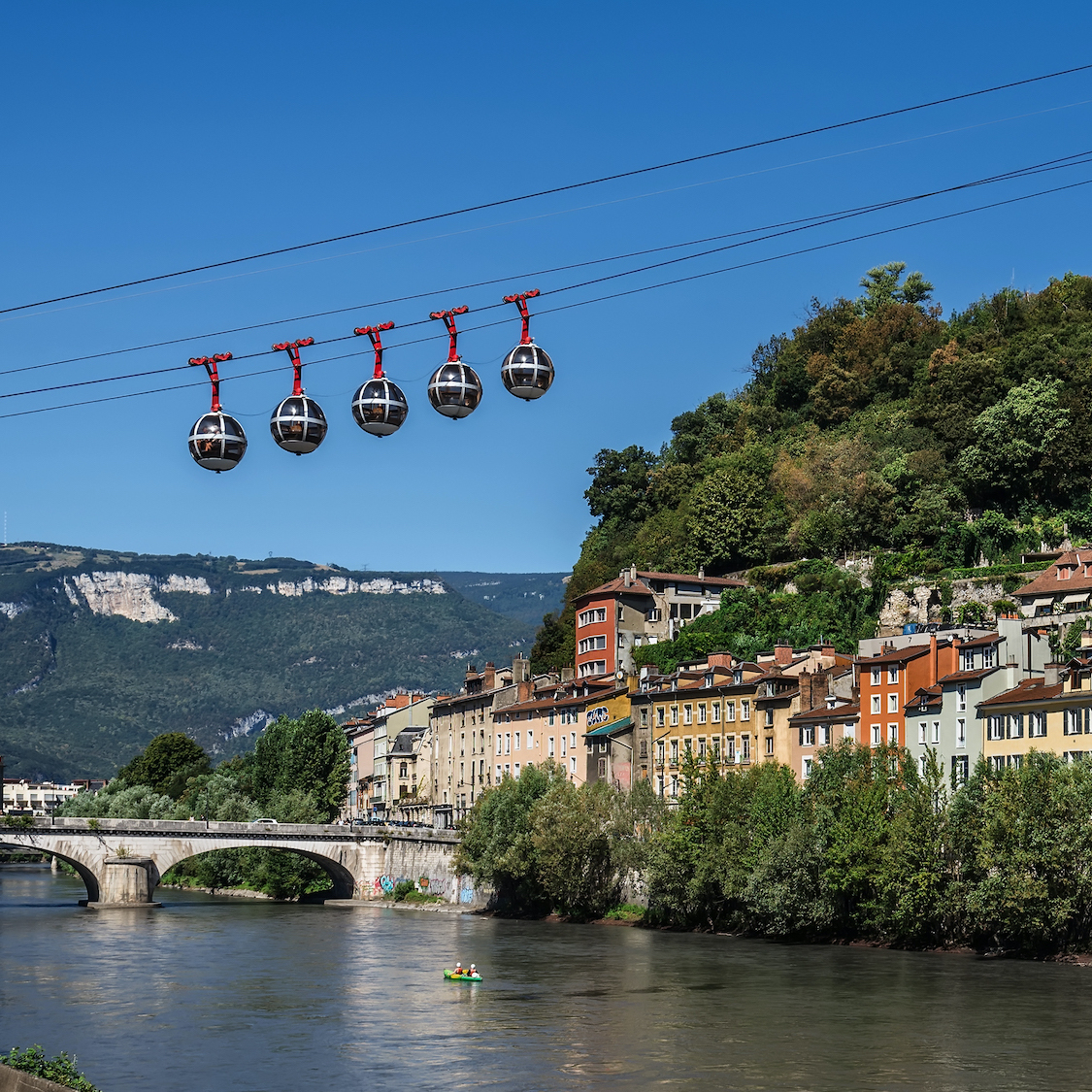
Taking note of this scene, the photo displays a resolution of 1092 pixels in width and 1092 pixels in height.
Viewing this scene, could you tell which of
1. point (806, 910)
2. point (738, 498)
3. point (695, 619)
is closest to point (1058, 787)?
point (806, 910)

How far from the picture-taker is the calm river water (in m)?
46.0

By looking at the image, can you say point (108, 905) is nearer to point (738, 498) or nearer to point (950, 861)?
point (738, 498)

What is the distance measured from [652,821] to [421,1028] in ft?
117

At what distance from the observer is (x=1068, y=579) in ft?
323

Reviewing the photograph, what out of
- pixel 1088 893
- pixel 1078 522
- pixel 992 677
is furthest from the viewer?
pixel 1078 522

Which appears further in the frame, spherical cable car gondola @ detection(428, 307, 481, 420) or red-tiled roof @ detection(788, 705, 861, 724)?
red-tiled roof @ detection(788, 705, 861, 724)

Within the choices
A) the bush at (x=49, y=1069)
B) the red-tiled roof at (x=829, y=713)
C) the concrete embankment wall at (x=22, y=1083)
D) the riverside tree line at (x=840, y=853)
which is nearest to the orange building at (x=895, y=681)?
the red-tiled roof at (x=829, y=713)

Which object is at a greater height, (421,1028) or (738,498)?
(738,498)

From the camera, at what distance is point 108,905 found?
114 m

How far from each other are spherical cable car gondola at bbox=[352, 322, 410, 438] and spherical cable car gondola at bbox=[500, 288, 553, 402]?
1.86m

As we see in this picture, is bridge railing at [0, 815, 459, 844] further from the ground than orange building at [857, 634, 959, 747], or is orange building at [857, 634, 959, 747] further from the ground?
orange building at [857, 634, 959, 747]

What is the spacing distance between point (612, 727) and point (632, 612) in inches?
570

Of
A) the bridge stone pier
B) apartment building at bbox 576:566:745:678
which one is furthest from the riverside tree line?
apartment building at bbox 576:566:745:678

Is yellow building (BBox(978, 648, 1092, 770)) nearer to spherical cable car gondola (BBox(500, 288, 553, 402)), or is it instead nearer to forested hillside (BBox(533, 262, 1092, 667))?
forested hillside (BBox(533, 262, 1092, 667))
